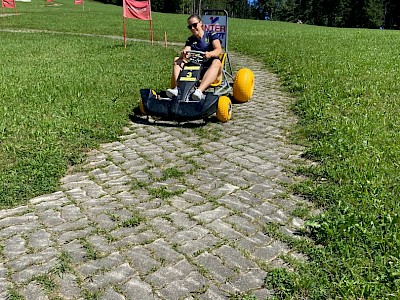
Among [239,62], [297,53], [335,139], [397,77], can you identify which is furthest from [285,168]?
[297,53]

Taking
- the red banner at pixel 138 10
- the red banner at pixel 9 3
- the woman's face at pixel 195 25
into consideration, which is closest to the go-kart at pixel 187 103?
the woman's face at pixel 195 25

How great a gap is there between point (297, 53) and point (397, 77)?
184 inches

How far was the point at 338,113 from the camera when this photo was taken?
6.49 meters

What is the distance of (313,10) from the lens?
288 feet

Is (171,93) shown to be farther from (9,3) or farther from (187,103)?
(9,3)

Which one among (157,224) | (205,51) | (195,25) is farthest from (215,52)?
A: (157,224)

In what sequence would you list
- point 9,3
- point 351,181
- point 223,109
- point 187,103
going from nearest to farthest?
point 351,181, point 187,103, point 223,109, point 9,3

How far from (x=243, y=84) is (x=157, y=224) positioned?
4250mm

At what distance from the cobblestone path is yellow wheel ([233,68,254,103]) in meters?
1.87

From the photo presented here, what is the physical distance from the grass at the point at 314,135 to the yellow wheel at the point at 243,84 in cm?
90

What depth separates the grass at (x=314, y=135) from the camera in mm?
2986

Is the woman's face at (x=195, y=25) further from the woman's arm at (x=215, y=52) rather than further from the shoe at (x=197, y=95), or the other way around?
the shoe at (x=197, y=95)

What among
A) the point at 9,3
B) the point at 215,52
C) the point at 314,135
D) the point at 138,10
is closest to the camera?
the point at 314,135

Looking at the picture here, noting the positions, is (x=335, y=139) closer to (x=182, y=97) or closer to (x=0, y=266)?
(x=182, y=97)
